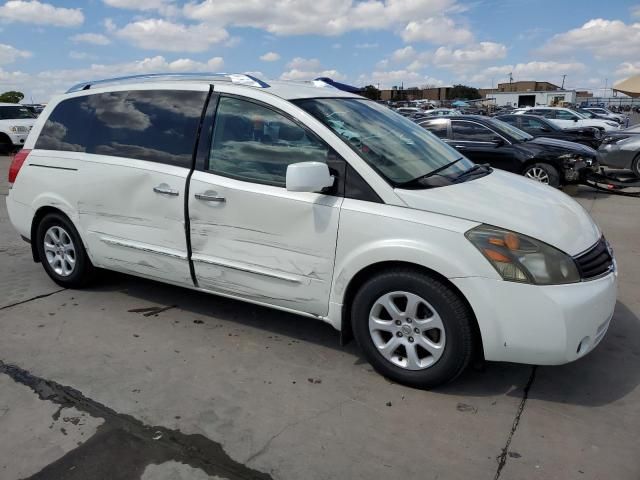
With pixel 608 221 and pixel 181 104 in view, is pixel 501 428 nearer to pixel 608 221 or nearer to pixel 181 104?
pixel 181 104

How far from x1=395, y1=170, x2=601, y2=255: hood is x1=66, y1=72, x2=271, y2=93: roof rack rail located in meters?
1.39

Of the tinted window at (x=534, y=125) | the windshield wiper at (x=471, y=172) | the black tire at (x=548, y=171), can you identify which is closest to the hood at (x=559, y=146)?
the black tire at (x=548, y=171)

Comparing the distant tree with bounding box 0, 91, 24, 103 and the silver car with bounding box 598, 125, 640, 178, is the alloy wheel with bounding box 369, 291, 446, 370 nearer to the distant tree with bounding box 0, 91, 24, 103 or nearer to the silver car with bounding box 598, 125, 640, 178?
the silver car with bounding box 598, 125, 640, 178

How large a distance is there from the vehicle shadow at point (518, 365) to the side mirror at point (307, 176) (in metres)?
1.23

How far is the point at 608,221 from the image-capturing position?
784 centimetres

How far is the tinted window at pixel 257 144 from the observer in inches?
135

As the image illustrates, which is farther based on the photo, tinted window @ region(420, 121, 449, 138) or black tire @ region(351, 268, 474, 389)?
tinted window @ region(420, 121, 449, 138)

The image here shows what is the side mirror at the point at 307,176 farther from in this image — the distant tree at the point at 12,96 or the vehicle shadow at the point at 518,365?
the distant tree at the point at 12,96

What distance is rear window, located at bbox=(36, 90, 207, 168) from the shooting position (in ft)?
12.6

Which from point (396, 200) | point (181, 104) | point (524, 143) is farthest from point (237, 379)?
point (524, 143)

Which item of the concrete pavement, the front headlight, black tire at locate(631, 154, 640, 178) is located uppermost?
the front headlight

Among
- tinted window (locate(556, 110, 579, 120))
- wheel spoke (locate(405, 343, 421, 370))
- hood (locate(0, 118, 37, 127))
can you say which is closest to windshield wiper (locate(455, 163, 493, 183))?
wheel spoke (locate(405, 343, 421, 370))

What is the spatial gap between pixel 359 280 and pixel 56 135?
299cm

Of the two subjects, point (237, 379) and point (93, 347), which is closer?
point (237, 379)
